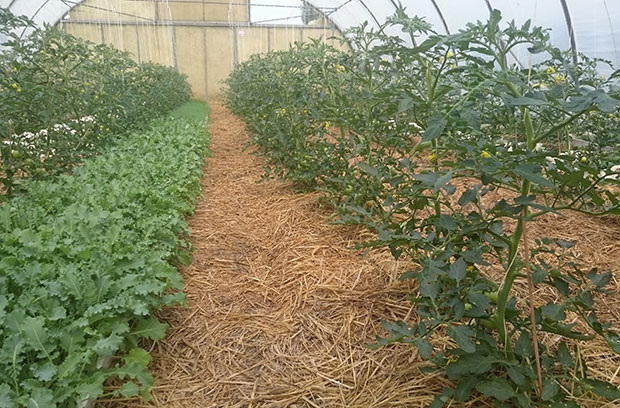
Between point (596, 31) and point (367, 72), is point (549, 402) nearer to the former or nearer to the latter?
point (367, 72)

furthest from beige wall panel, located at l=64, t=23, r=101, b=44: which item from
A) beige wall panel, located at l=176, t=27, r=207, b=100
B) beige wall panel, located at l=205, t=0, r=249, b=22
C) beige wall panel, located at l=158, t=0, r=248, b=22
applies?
beige wall panel, located at l=205, t=0, r=249, b=22

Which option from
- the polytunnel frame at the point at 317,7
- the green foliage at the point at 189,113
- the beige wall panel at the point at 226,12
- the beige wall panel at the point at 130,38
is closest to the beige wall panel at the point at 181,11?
the beige wall panel at the point at 226,12

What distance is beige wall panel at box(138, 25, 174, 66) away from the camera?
48.6 ft

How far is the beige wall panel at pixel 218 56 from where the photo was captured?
1617 cm

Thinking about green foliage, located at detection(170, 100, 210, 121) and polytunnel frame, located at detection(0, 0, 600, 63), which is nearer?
polytunnel frame, located at detection(0, 0, 600, 63)

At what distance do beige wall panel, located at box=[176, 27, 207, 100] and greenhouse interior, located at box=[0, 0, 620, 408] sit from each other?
12712 mm

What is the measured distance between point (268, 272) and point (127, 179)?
48.8 inches

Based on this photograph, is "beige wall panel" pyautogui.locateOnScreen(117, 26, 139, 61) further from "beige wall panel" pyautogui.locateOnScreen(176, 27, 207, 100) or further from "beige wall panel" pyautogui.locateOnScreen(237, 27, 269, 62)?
"beige wall panel" pyautogui.locateOnScreen(237, 27, 269, 62)

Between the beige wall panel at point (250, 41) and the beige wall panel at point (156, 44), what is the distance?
2.37m

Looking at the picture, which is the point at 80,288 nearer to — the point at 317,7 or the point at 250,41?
the point at 317,7

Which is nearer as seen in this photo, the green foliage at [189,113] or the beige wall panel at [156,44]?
the green foliage at [189,113]

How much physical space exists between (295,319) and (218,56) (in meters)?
15.9

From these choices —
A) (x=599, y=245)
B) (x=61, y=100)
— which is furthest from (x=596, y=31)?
(x=61, y=100)

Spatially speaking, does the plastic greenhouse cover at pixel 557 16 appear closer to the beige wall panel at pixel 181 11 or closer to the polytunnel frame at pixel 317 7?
the polytunnel frame at pixel 317 7
